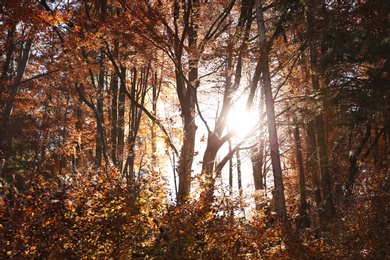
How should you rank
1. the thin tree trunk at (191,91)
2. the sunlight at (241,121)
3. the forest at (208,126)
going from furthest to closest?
the sunlight at (241,121), the thin tree trunk at (191,91), the forest at (208,126)

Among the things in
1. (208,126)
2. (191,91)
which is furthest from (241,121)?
(191,91)

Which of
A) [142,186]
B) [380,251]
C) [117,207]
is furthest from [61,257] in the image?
[380,251]

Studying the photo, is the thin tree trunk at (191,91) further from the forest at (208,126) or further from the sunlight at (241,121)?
the sunlight at (241,121)

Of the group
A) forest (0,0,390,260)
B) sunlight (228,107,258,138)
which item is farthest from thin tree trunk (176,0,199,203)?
sunlight (228,107,258,138)

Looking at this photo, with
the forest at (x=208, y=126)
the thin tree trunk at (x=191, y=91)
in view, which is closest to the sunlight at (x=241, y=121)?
the forest at (x=208, y=126)

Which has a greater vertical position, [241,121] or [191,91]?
[191,91]

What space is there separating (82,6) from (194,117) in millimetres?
5778

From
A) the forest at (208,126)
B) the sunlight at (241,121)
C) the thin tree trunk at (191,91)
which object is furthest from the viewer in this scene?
the sunlight at (241,121)

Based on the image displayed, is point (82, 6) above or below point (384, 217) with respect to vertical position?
above

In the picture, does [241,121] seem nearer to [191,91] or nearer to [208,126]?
[208,126]

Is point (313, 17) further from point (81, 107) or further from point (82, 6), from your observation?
point (81, 107)

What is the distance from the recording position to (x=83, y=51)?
41.4ft

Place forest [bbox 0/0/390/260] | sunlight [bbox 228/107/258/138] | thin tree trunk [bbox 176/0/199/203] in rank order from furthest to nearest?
1. sunlight [bbox 228/107/258/138]
2. thin tree trunk [bbox 176/0/199/203]
3. forest [bbox 0/0/390/260]

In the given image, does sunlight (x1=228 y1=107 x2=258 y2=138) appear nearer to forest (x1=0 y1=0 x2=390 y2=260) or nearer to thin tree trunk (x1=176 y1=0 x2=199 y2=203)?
forest (x1=0 y1=0 x2=390 y2=260)
